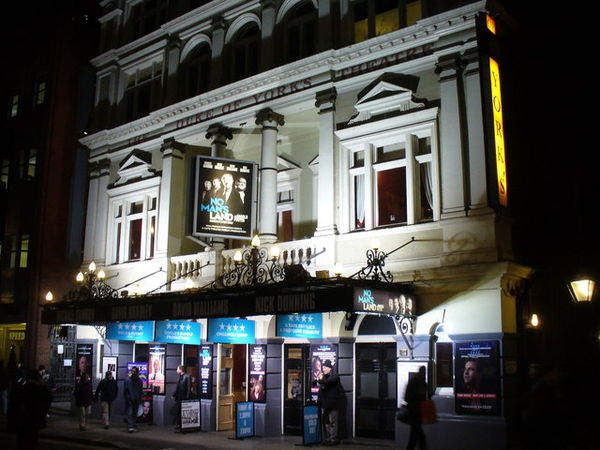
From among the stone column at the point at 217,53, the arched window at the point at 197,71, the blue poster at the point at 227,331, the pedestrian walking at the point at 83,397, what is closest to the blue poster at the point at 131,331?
the pedestrian walking at the point at 83,397

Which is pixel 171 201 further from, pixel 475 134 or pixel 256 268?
pixel 475 134

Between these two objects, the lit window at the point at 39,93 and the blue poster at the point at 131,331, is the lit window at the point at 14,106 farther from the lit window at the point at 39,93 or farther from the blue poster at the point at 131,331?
the blue poster at the point at 131,331

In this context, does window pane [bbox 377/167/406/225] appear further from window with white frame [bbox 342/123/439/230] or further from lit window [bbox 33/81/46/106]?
lit window [bbox 33/81/46/106]

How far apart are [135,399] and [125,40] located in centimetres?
1458

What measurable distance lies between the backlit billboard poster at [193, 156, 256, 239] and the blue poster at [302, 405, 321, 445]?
18.8 feet

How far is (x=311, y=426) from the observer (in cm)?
1645

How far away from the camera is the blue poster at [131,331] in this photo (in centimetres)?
2038

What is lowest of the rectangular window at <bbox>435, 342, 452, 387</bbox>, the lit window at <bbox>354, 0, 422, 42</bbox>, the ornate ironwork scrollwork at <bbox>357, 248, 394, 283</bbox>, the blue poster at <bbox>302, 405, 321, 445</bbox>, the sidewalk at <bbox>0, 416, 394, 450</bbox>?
the sidewalk at <bbox>0, 416, 394, 450</bbox>

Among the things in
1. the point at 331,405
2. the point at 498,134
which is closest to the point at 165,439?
the point at 331,405

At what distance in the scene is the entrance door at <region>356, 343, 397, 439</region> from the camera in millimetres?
16812

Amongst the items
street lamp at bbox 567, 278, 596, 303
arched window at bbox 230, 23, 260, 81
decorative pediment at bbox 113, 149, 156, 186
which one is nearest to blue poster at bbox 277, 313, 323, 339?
street lamp at bbox 567, 278, 596, 303

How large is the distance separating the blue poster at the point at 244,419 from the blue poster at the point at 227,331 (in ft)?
5.82

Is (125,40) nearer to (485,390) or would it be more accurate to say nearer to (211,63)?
(211,63)

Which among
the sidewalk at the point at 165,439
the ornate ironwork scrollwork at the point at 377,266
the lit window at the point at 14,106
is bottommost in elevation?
the sidewalk at the point at 165,439
